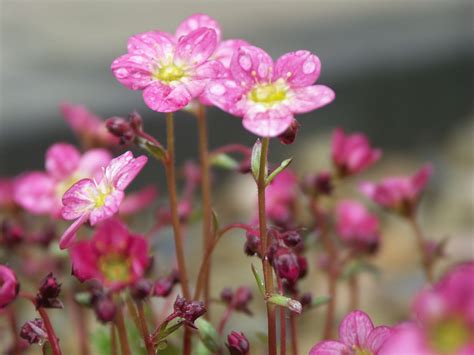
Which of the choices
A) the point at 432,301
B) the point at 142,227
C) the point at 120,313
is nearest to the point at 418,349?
the point at 432,301

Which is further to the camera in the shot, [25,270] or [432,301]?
[25,270]

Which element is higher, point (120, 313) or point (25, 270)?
point (120, 313)

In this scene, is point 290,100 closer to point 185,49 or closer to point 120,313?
point 185,49

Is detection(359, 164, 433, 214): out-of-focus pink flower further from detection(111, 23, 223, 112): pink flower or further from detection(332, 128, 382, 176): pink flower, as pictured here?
detection(111, 23, 223, 112): pink flower

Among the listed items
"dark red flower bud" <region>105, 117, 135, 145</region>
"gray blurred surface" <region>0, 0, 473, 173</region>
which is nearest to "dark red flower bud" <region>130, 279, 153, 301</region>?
"dark red flower bud" <region>105, 117, 135, 145</region>

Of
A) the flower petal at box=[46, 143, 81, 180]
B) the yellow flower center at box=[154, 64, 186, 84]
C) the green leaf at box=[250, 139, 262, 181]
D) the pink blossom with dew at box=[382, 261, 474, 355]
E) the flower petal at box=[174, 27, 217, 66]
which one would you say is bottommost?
the flower petal at box=[46, 143, 81, 180]

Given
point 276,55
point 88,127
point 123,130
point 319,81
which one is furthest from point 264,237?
point 276,55

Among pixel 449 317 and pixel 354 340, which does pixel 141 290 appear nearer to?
pixel 354 340
